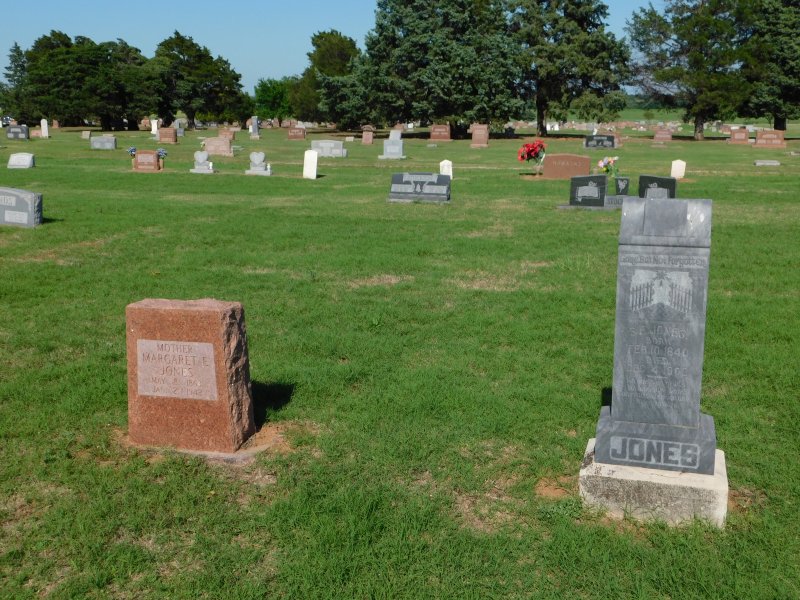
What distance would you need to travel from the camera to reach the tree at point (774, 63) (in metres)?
59.3

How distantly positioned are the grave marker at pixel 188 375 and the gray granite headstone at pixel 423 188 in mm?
14918

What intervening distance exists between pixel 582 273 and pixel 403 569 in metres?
7.89

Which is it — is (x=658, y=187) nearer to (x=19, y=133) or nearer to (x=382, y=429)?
(x=382, y=429)

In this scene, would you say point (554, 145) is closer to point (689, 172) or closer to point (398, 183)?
point (689, 172)

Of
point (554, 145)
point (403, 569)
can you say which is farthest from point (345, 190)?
point (554, 145)

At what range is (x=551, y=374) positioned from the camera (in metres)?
6.90

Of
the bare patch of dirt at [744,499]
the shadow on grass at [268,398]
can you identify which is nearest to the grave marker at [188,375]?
the shadow on grass at [268,398]

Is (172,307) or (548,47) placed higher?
A: (548,47)

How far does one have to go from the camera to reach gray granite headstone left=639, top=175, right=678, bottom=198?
17.3m

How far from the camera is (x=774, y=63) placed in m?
60.3

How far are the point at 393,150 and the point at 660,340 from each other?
34537mm

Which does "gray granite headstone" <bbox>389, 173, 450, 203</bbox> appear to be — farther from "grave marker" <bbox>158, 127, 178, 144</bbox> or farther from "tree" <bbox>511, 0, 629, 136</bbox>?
"tree" <bbox>511, 0, 629, 136</bbox>

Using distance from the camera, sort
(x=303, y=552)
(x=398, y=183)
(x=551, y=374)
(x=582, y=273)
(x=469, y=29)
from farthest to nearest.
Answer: (x=469, y=29) → (x=398, y=183) → (x=582, y=273) → (x=551, y=374) → (x=303, y=552)

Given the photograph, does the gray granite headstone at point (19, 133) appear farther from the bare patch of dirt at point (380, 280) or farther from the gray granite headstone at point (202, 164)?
the bare patch of dirt at point (380, 280)
